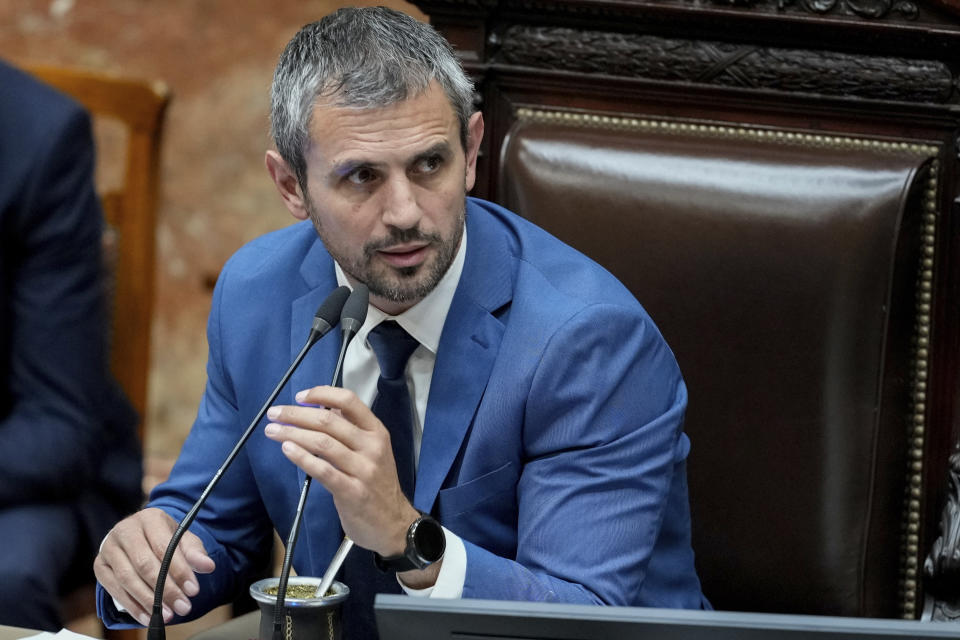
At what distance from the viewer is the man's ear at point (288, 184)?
1.61m

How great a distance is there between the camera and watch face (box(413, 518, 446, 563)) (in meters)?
1.30

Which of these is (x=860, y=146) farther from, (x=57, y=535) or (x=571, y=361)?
(x=57, y=535)

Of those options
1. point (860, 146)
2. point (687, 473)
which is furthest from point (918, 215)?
point (687, 473)

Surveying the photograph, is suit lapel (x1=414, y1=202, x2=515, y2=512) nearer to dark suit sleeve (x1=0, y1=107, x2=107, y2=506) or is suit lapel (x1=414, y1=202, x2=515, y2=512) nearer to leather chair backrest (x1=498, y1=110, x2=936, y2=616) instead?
leather chair backrest (x1=498, y1=110, x2=936, y2=616)

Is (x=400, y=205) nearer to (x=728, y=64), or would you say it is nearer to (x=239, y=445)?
(x=239, y=445)

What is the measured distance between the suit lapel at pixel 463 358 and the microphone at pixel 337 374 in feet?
0.82

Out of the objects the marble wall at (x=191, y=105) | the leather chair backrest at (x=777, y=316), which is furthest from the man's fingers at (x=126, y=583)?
the marble wall at (x=191, y=105)

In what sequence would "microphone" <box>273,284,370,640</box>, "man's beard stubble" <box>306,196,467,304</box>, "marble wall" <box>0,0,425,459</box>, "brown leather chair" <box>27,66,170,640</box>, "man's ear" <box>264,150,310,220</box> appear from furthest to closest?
"marble wall" <box>0,0,425,459</box> < "brown leather chair" <box>27,66,170,640</box> < "man's ear" <box>264,150,310,220</box> < "man's beard stubble" <box>306,196,467,304</box> < "microphone" <box>273,284,370,640</box>

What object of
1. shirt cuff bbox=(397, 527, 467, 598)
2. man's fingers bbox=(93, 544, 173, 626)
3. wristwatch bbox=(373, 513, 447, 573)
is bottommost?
man's fingers bbox=(93, 544, 173, 626)

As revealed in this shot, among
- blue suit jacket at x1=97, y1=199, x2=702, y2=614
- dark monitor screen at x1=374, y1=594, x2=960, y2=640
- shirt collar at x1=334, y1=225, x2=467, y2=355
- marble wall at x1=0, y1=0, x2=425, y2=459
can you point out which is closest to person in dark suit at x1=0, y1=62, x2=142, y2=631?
blue suit jacket at x1=97, y1=199, x2=702, y2=614

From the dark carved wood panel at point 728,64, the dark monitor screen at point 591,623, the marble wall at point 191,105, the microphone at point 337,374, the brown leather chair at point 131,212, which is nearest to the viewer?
the dark monitor screen at point 591,623

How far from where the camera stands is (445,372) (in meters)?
1.53

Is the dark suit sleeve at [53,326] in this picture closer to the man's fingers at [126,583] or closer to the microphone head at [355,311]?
the man's fingers at [126,583]

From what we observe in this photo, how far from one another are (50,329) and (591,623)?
128 centimetres
